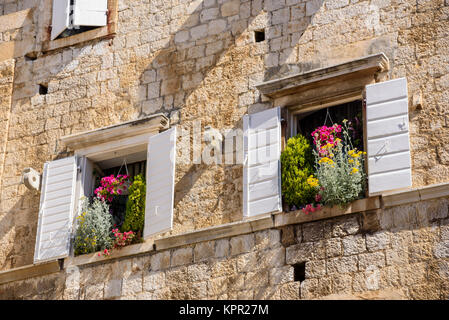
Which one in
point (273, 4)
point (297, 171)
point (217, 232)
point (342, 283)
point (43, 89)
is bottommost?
point (342, 283)

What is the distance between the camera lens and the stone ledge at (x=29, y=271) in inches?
484

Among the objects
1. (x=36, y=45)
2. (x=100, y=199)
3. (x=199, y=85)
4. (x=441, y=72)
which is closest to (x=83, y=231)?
(x=100, y=199)

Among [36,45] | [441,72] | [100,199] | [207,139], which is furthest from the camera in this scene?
[36,45]

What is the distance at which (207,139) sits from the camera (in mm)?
11773

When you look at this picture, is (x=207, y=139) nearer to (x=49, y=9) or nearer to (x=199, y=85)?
(x=199, y=85)

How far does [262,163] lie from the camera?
37.6 feet

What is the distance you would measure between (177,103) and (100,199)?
55.3 inches

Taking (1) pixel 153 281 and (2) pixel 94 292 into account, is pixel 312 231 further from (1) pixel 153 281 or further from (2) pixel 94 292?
(2) pixel 94 292

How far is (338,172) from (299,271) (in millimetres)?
1052

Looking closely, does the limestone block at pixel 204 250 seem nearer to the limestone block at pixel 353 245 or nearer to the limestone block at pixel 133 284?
the limestone block at pixel 133 284

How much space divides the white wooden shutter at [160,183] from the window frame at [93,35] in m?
1.90

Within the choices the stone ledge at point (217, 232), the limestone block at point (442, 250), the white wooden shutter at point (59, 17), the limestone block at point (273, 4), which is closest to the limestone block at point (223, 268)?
the stone ledge at point (217, 232)

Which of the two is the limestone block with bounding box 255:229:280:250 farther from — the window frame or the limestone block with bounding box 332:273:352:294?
the window frame

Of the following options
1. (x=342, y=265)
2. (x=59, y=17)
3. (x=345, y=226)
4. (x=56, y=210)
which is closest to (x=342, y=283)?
(x=342, y=265)
